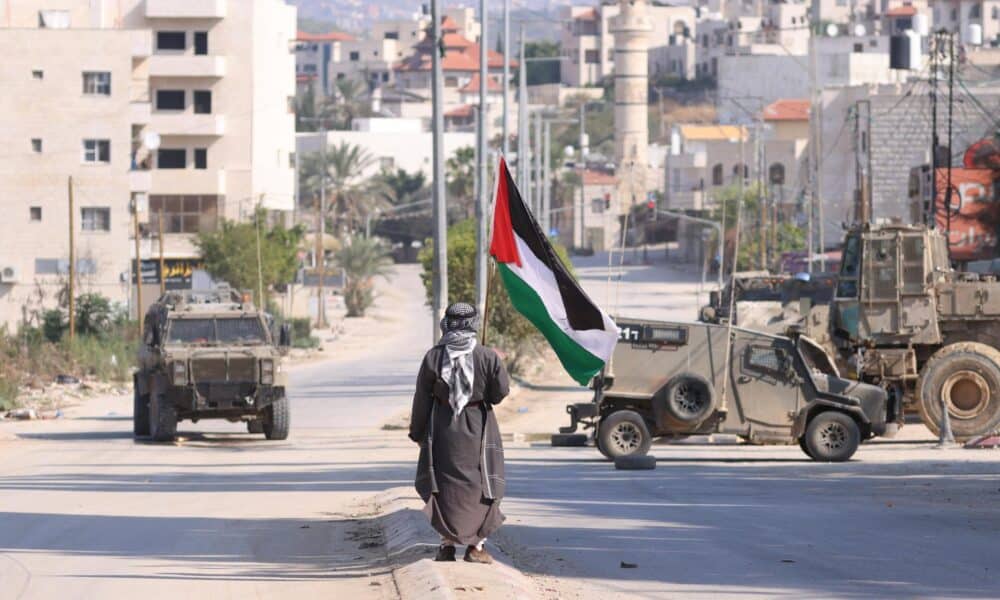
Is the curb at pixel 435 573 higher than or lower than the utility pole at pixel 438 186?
lower

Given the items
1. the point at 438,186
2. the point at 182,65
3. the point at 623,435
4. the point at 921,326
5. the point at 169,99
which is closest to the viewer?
the point at 623,435

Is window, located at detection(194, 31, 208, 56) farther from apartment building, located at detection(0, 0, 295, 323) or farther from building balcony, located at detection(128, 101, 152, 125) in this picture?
building balcony, located at detection(128, 101, 152, 125)

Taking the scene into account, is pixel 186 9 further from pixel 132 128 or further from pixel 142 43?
pixel 132 128

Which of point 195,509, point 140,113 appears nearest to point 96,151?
point 140,113

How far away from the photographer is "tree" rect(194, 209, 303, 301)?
6769 centimetres

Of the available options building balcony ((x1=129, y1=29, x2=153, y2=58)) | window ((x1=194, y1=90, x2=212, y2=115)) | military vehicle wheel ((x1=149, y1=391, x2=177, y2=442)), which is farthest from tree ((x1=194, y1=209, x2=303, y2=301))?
military vehicle wheel ((x1=149, y1=391, x2=177, y2=442))

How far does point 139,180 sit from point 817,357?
52.2 meters

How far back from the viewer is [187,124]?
8031cm

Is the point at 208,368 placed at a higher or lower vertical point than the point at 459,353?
lower

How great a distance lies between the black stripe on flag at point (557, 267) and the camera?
12.8m

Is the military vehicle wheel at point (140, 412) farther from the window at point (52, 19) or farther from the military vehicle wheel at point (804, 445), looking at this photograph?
the window at point (52, 19)

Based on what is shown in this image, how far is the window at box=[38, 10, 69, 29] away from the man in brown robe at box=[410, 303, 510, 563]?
6822 centimetres

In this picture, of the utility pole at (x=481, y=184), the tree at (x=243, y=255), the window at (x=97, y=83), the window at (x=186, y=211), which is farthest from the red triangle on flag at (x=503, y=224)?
the window at (x=186, y=211)

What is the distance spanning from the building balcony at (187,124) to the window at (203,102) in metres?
0.60
